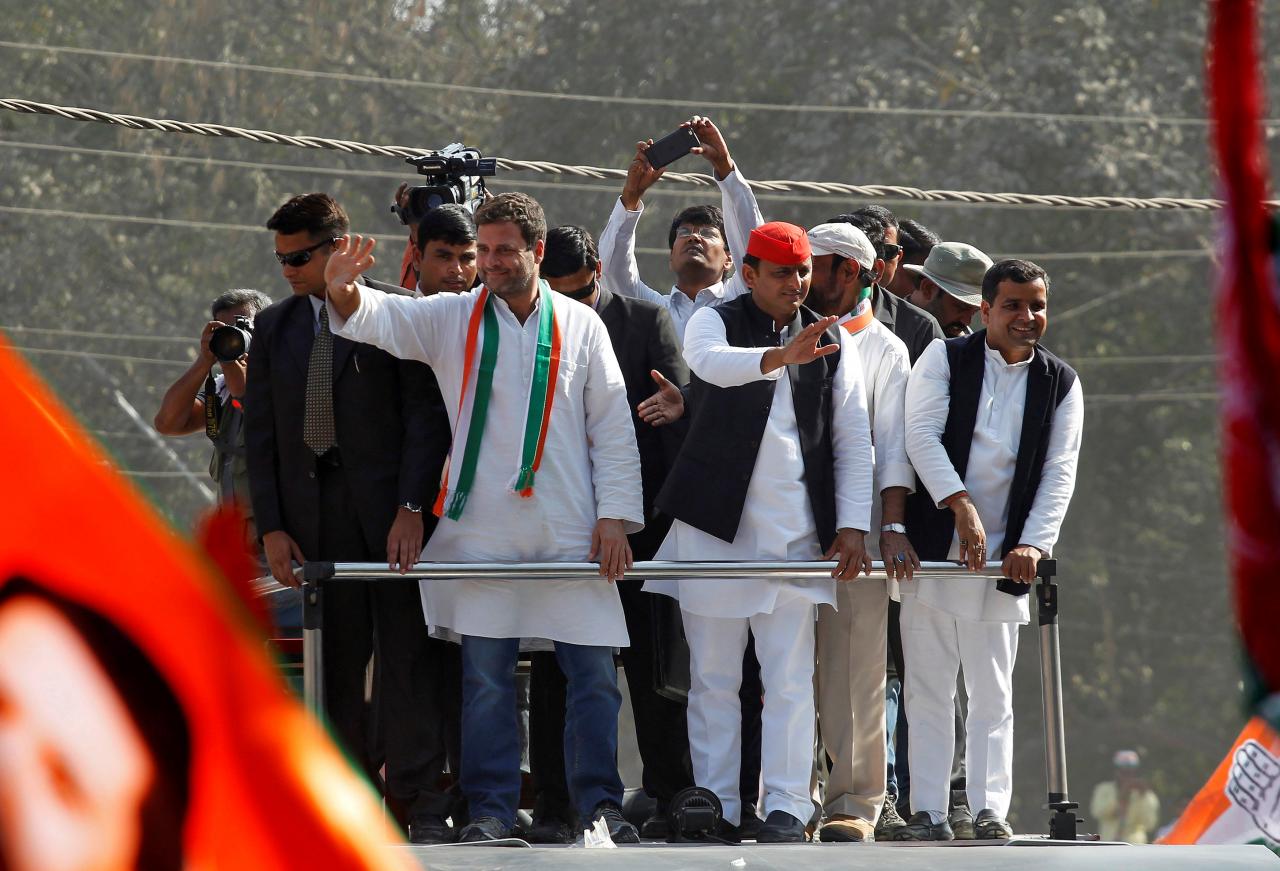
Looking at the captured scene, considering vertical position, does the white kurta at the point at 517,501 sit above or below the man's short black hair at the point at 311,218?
below

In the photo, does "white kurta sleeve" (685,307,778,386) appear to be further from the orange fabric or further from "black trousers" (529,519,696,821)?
"black trousers" (529,519,696,821)

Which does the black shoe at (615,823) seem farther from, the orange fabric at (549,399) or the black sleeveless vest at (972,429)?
the black sleeveless vest at (972,429)

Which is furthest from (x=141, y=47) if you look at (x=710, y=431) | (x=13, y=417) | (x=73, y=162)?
(x=13, y=417)

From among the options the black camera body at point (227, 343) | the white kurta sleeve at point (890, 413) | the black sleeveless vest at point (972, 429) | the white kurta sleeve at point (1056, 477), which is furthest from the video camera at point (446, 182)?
the white kurta sleeve at point (1056, 477)

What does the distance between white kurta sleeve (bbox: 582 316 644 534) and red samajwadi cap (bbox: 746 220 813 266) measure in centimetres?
49

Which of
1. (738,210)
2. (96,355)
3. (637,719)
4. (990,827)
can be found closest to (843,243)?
(738,210)

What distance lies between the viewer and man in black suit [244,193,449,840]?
5.63 metres

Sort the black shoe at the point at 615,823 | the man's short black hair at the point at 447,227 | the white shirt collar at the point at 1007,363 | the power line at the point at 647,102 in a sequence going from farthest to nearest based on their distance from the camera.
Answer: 1. the power line at the point at 647,102
2. the man's short black hair at the point at 447,227
3. the white shirt collar at the point at 1007,363
4. the black shoe at the point at 615,823

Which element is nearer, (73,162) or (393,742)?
(393,742)

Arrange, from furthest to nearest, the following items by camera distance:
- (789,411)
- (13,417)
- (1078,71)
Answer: (1078,71) < (789,411) < (13,417)

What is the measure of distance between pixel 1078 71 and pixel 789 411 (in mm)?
18307

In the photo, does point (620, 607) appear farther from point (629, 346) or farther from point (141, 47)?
point (141, 47)

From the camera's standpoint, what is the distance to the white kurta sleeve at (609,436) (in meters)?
5.62

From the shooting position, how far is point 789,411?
5773 millimetres
